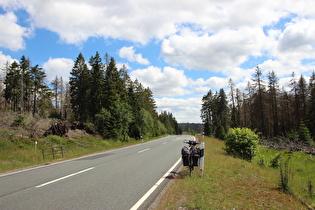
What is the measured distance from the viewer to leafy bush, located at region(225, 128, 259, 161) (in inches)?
526

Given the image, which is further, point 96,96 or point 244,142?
point 96,96

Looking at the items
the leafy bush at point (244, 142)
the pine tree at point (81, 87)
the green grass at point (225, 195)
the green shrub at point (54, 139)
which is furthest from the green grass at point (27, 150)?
the pine tree at point (81, 87)

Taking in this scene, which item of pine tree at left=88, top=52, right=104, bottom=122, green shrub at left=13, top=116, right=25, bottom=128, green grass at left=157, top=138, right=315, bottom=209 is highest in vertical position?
pine tree at left=88, top=52, right=104, bottom=122

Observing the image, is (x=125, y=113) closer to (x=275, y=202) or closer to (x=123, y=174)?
(x=123, y=174)

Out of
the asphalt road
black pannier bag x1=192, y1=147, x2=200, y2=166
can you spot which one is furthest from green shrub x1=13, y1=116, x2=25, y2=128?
black pannier bag x1=192, y1=147, x2=200, y2=166

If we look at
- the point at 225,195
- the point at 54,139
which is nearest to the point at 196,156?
the point at 225,195

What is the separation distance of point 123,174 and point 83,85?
1448 inches

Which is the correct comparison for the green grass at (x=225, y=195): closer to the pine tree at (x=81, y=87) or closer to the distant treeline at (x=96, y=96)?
the distant treeline at (x=96, y=96)

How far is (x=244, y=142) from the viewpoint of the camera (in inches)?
531

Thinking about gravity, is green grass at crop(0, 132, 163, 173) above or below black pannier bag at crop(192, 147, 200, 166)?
below

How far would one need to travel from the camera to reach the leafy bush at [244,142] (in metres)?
13.4

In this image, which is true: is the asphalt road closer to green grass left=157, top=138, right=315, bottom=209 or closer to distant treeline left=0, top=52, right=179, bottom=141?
green grass left=157, top=138, right=315, bottom=209

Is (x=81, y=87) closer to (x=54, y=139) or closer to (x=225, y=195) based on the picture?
(x=54, y=139)

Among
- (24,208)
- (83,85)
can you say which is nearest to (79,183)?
(24,208)
